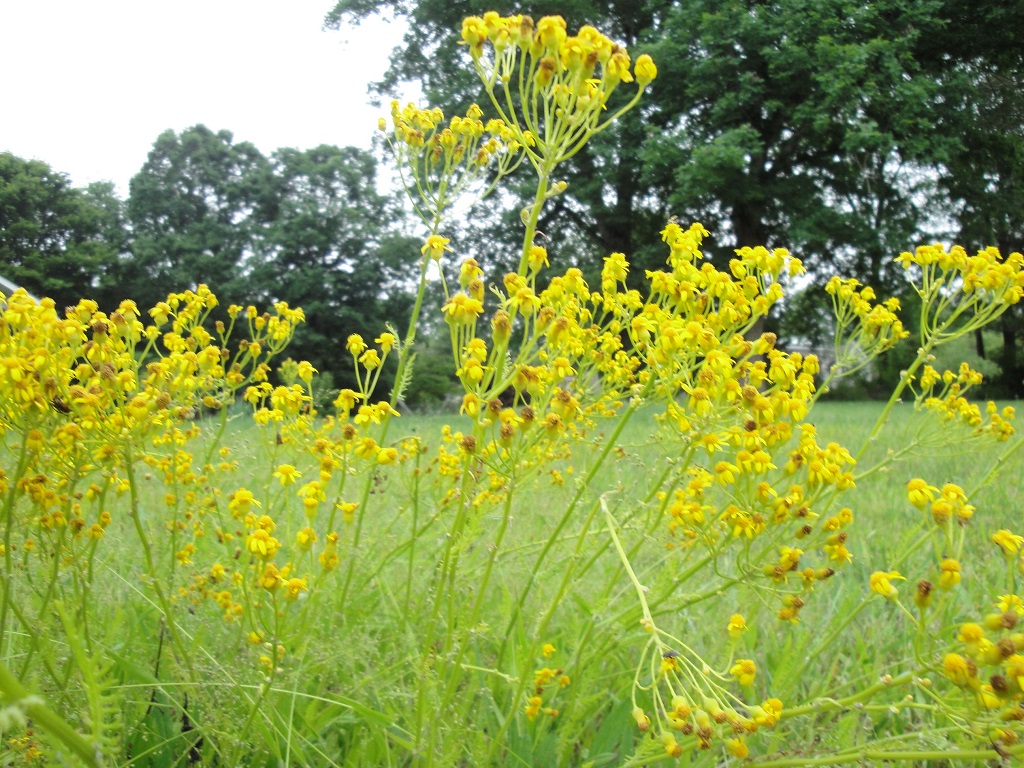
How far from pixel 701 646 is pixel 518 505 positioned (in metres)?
1.53

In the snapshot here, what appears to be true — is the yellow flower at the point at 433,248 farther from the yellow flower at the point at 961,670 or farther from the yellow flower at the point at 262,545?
the yellow flower at the point at 961,670

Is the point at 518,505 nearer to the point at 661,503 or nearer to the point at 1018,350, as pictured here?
the point at 661,503

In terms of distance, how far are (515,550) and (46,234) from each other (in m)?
7.90

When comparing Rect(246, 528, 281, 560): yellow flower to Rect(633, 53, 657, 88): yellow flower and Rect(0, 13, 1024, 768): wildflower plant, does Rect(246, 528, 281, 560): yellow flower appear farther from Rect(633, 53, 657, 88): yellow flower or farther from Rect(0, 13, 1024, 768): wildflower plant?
Rect(633, 53, 657, 88): yellow flower

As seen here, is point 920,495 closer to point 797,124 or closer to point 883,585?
point 883,585

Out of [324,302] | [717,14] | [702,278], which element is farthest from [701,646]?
[324,302]

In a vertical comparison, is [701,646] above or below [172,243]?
below

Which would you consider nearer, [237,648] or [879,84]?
[237,648]

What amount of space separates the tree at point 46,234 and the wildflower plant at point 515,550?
13.3ft

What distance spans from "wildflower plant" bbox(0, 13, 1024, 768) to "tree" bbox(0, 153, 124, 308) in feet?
13.3

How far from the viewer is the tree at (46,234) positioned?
226 inches

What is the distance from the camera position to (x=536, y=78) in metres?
1.20

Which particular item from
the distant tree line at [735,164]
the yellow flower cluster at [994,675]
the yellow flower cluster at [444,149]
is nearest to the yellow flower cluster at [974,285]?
the yellow flower cluster at [994,675]

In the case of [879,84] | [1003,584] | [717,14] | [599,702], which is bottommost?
[599,702]
